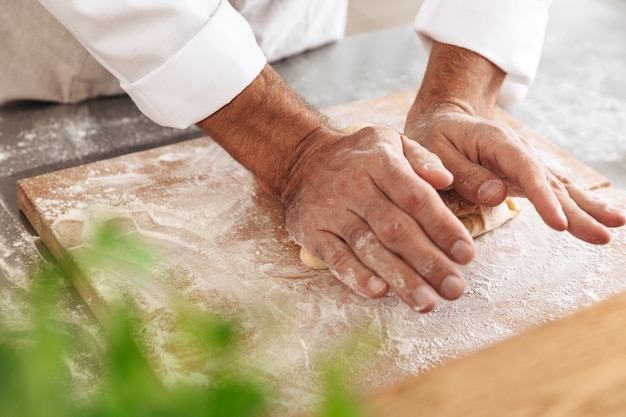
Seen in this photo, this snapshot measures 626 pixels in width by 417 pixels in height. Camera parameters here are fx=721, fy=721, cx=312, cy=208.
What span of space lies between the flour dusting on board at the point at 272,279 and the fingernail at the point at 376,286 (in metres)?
0.06

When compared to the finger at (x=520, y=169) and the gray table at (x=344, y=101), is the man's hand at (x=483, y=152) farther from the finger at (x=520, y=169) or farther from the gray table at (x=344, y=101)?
the gray table at (x=344, y=101)

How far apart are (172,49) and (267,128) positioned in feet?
0.63

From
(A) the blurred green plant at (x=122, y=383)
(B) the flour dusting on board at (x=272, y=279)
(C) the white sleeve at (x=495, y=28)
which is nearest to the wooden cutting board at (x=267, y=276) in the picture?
(B) the flour dusting on board at (x=272, y=279)

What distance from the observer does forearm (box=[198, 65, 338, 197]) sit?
3.75ft

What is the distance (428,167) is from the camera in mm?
1033

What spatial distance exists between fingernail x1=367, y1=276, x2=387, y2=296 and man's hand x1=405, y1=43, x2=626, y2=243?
0.24m

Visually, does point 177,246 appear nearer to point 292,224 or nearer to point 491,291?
point 292,224

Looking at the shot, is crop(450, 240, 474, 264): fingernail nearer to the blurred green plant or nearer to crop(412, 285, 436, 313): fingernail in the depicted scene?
crop(412, 285, 436, 313): fingernail

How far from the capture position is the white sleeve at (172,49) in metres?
1.07

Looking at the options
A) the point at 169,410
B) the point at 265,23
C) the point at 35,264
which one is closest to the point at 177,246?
the point at 35,264

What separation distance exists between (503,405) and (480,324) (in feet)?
1.75

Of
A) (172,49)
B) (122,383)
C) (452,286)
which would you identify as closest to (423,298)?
(452,286)

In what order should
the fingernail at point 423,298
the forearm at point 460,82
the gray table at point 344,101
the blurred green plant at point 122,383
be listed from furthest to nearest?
the forearm at point 460,82
the gray table at point 344,101
the fingernail at point 423,298
the blurred green plant at point 122,383

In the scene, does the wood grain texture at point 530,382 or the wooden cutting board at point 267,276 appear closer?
the wood grain texture at point 530,382
